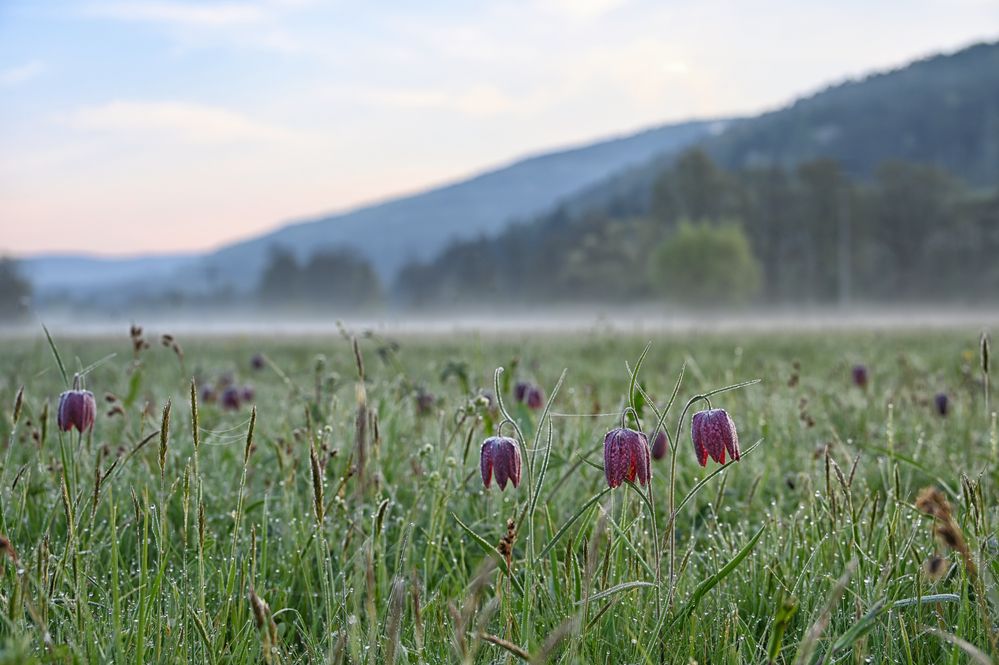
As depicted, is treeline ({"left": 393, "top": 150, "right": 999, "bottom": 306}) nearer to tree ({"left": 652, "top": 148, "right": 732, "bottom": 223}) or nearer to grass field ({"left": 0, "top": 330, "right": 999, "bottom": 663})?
tree ({"left": 652, "top": 148, "right": 732, "bottom": 223})

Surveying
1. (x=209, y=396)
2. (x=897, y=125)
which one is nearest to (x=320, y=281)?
(x=897, y=125)

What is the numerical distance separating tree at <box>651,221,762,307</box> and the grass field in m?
44.8

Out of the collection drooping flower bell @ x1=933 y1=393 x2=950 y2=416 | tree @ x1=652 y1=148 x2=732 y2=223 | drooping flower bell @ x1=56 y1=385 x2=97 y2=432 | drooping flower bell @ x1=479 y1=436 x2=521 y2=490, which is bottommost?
drooping flower bell @ x1=933 y1=393 x2=950 y2=416

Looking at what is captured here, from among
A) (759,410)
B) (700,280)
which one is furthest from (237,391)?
(700,280)

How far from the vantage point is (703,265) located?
160 feet

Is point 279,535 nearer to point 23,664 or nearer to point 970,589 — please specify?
point 23,664

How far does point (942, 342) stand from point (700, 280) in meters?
38.5

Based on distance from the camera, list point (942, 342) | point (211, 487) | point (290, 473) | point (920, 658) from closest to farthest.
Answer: point (920, 658)
point (290, 473)
point (211, 487)
point (942, 342)

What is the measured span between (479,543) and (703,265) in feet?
159

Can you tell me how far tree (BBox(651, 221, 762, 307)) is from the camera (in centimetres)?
4850

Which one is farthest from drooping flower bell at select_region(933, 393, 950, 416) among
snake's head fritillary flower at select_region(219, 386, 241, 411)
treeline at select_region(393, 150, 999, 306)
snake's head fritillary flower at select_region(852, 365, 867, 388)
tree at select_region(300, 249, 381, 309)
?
tree at select_region(300, 249, 381, 309)

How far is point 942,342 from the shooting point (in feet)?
35.4

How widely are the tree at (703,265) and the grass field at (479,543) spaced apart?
44.8 meters

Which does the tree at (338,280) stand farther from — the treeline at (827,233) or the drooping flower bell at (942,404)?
the drooping flower bell at (942,404)
